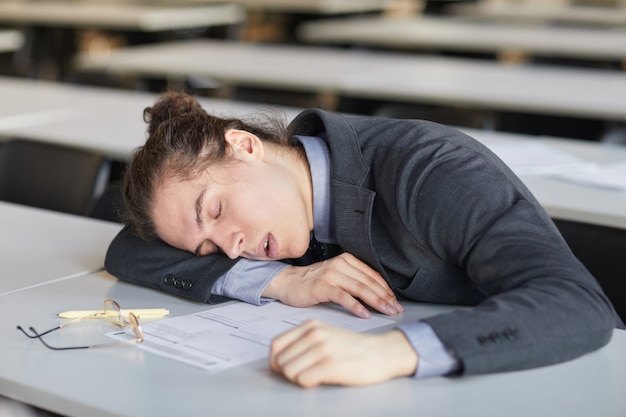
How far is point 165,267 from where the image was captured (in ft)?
5.96

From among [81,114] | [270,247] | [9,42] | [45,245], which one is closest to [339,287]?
[270,247]

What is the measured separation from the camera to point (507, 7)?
9.22m

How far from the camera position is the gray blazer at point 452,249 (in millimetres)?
1379

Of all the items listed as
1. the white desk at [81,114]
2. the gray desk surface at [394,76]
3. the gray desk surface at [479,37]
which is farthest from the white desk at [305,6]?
the white desk at [81,114]

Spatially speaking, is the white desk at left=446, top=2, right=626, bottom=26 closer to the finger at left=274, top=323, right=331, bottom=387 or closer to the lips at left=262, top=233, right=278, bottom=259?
the lips at left=262, top=233, right=278, bottom=259

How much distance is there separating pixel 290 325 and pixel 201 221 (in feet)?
0.77

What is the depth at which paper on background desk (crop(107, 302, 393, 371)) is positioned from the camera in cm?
147

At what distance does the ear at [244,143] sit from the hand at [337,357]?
0.44 meters

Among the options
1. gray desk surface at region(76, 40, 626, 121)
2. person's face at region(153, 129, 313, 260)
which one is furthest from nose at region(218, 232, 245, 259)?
gray desk surface at region(76, 40, 626, 121)

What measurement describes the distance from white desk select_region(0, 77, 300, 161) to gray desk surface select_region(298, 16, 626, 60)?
249cm

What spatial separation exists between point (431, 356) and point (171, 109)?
0.75 metres

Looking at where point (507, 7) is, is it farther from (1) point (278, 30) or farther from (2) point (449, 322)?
(2) point (449, 322)

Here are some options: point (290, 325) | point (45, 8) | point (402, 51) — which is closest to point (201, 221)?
point (290, 325)

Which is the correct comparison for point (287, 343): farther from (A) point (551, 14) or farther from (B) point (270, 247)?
(A) point (551, 14)
